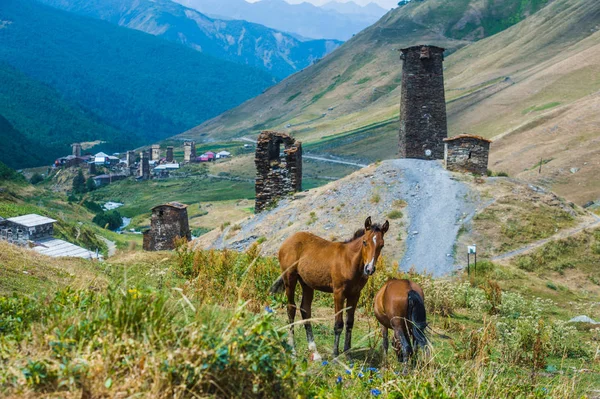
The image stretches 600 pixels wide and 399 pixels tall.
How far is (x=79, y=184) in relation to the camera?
130m

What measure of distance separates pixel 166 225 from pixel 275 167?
8.01 m

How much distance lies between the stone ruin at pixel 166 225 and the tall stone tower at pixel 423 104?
1365 centimetres

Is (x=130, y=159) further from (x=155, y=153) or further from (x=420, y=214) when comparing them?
(x=420, y=214)

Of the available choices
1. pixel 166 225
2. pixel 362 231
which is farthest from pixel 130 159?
pixel 362 231

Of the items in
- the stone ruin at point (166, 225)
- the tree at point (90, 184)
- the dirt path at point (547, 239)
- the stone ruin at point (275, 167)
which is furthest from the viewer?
the tree at point (90, 184)

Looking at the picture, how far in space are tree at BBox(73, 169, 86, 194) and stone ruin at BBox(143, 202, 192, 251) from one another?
97.8 m

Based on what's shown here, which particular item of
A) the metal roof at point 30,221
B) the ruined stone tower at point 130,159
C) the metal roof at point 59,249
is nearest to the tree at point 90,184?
the ruined stone tower at point 130,159

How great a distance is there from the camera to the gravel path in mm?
23125

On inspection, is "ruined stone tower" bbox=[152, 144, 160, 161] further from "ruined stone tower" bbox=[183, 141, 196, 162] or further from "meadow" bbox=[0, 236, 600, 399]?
"meadow" bbox=[0, 236, 600, 399]

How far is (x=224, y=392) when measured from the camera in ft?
16.7

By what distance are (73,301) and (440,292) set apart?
10.6m

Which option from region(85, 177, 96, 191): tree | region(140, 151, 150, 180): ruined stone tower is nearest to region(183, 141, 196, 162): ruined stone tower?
region(140, 151, 150, 180): ruined stone tower

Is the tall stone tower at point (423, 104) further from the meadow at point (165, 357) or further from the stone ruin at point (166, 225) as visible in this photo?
the meadow at point (165, 357)

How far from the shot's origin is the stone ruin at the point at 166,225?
113ft
